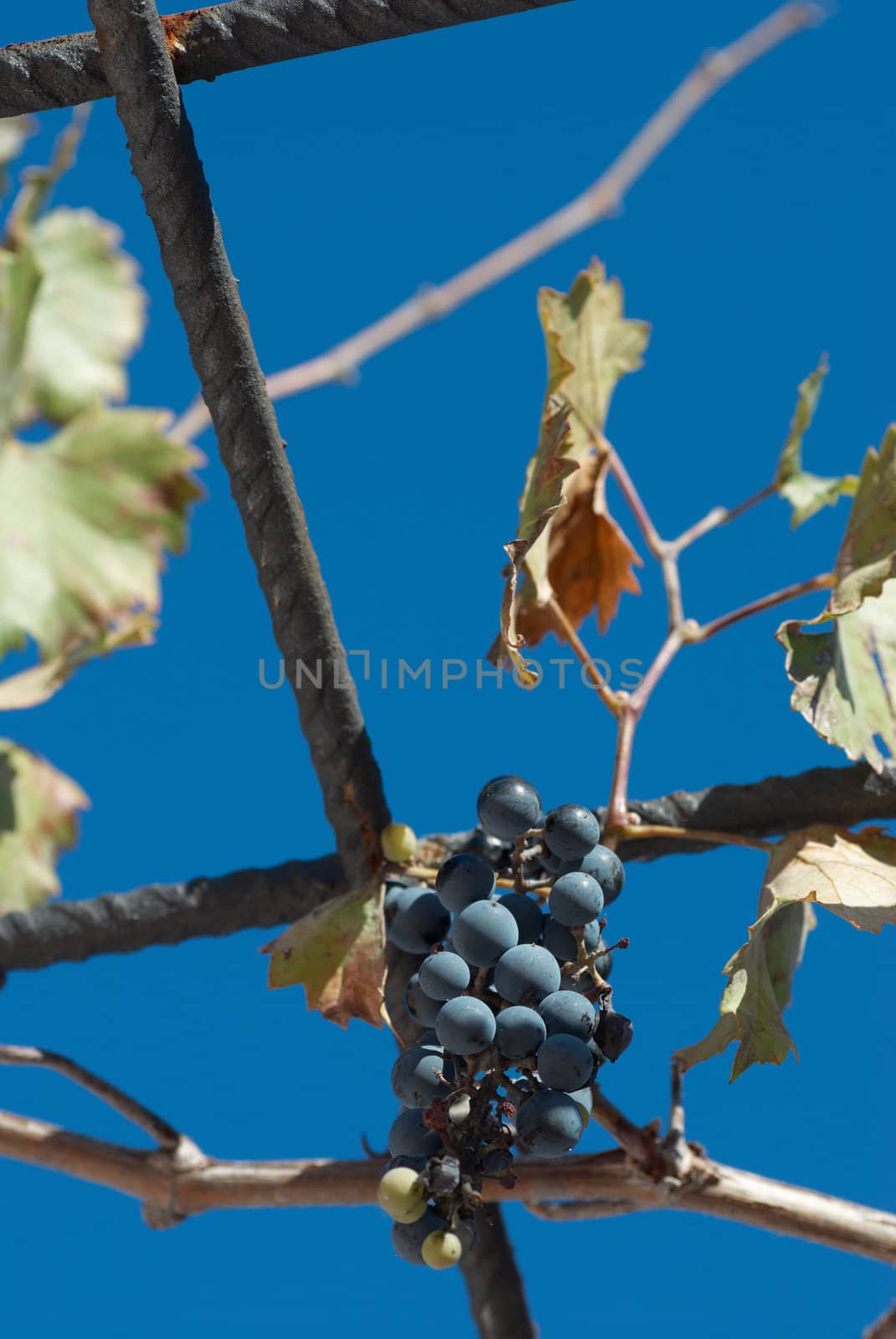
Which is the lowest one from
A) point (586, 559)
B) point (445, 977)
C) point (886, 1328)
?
point (886, 1328)

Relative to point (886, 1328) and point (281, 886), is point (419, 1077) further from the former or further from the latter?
point (886, 1328)

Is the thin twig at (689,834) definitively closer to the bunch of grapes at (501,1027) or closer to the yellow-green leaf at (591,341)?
the bunch of grapes at (501,1027)

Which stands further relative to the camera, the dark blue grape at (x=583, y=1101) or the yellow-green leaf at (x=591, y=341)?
the yellow-green leaf at (x=591, y=341)

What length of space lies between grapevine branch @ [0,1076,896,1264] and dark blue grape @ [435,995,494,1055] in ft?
0.50

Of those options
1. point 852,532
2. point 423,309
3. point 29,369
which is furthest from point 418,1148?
point 423,309

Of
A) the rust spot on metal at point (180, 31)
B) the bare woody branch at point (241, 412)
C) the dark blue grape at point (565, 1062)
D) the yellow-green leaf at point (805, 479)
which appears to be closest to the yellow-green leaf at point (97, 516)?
the bare woody branch at point (241, 412)

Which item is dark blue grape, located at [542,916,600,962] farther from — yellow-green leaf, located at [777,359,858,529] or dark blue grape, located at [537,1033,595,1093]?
yellow-green leaf, located at [777,359,858,529]

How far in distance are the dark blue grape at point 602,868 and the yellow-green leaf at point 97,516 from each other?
213mm

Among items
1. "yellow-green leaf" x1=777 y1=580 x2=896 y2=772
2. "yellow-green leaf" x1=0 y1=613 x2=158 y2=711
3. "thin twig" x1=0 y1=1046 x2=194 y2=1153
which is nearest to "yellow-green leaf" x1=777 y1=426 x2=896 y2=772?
"yellow-green leaf" x1=777 y1=580 x2=896 y2=772

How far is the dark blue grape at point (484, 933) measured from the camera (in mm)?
543

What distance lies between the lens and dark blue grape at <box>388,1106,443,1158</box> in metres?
0.54

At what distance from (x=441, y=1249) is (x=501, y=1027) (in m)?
0.09

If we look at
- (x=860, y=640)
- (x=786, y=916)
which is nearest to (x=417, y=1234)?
(x=786, y=916)

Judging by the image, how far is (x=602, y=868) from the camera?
581mm
